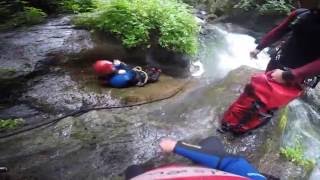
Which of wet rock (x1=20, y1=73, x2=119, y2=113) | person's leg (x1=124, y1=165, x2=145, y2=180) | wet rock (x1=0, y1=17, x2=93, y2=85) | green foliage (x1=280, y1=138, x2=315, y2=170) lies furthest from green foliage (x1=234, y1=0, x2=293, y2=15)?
person's leg (x1=124, y1=165, x2=145, y2=180)

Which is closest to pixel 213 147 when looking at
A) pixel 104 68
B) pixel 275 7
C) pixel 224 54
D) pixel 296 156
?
pixel 296 156

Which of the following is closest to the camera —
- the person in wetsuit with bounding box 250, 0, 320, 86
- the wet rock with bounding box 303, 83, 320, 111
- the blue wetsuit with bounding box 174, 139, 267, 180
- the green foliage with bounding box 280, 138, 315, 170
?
the blue wetsuit with bounding box 174, 139, 267, 180

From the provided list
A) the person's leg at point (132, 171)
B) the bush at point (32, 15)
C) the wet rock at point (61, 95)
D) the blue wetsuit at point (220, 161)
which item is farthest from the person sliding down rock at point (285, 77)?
the bush at point (32, 15)

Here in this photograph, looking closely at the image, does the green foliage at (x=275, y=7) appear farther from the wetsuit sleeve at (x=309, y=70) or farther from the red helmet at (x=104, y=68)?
the wetsuit sleeve at (x=309, y=70)

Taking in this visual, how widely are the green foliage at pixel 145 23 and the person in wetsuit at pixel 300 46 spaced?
2.92 metres

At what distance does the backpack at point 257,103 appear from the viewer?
387 centimetres

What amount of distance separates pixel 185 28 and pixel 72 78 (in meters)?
2.70

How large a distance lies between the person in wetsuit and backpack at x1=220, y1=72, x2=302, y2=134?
104 millimetres

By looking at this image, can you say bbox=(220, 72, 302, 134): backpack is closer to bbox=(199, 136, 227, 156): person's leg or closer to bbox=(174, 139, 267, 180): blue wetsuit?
bbox=(199, 136, 227, 156): person's leg

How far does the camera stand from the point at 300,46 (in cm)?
402

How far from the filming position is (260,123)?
4.26 metres

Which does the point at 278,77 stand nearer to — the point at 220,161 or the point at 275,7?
the point at 220,161

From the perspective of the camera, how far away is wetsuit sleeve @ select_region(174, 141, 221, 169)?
3.44 meters

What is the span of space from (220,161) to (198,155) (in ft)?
0.69
